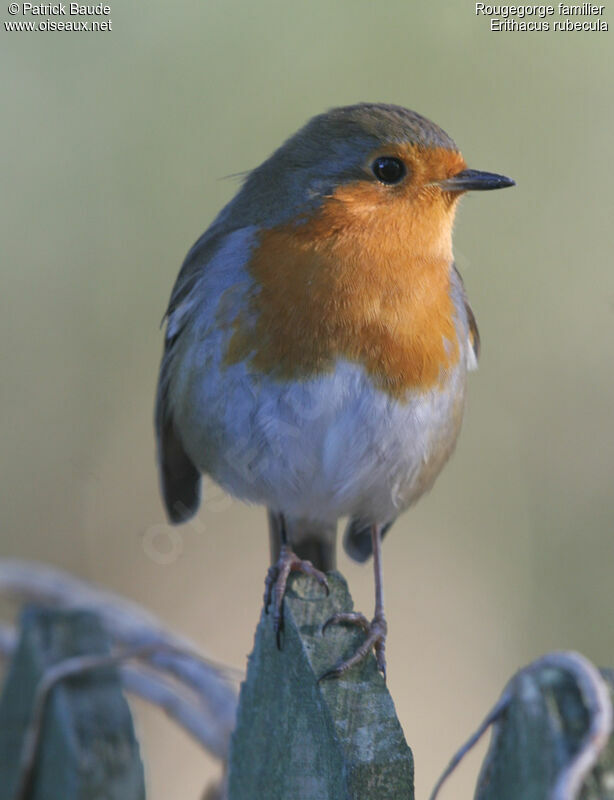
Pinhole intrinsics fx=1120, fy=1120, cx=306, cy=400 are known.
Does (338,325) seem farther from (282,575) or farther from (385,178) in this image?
(282,575)

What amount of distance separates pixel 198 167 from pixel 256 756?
2.47 m

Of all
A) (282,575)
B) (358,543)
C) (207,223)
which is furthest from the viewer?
(207,223)

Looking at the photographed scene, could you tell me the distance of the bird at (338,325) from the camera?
2.23 meters

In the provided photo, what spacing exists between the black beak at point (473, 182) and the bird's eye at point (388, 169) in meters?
0.08

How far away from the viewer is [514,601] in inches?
141

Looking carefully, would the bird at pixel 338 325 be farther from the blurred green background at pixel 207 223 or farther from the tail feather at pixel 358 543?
the blurred green background at pixel 207 223

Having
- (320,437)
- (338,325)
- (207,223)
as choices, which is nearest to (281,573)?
(320,437)

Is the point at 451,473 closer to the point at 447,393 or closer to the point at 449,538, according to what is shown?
the point at 449,538

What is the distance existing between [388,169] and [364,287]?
0.92 feet

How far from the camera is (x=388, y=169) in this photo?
91.4 inches

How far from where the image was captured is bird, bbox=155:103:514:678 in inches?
87.7

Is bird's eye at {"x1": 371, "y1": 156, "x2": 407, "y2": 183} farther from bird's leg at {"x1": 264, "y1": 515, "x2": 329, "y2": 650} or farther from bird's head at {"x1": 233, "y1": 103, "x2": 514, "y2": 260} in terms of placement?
bird's leg at {"x1": 264, "y1": 515, "x2": 329, "y2": 650}

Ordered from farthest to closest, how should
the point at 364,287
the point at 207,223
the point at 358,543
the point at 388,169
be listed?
the point at 207,223 → the point at 358,543 → the point at 388,169 → the point at 364,287

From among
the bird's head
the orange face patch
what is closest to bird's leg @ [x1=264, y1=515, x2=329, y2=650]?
the orange face patch
